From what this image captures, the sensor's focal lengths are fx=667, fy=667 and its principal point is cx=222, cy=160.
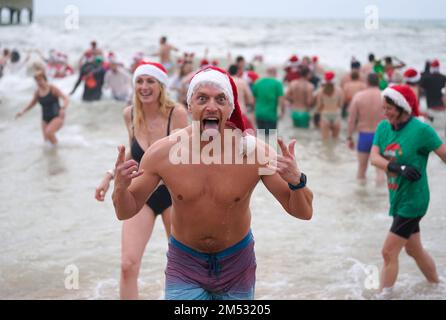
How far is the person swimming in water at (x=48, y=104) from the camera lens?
11.9 m

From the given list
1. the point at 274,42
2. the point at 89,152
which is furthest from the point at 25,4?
the point at 89,152

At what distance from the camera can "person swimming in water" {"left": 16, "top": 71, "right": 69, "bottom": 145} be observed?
11903 mm

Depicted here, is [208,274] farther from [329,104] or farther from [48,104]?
[329,104]

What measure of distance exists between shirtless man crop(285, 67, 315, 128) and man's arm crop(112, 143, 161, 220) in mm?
11199

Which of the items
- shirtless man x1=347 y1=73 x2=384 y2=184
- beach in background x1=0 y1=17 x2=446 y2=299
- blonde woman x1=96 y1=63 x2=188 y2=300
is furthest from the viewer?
shirtless man x1=347 y1=73 x2=384 y2=184

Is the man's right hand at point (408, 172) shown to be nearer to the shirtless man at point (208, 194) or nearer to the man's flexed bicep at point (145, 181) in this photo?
the shirtless man at point (208, 194)

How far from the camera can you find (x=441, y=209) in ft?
29.1

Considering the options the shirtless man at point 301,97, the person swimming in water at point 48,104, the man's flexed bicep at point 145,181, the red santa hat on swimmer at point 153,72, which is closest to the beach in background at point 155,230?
Answer: the shirtless man at point 301,97

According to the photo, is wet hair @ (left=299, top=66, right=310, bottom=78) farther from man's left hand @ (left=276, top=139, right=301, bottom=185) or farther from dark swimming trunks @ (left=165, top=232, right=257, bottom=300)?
man's left hand @ (left=276, top=139, right=301, bottom=185)

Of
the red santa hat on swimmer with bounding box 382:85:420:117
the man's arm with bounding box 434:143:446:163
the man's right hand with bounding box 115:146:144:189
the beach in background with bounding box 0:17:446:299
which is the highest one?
the red santa hat on swimmer with bounding box 382:85:420:117

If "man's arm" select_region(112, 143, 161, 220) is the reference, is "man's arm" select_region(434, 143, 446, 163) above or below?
below

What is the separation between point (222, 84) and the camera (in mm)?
3375

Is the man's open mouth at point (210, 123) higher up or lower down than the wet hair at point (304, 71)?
higher up

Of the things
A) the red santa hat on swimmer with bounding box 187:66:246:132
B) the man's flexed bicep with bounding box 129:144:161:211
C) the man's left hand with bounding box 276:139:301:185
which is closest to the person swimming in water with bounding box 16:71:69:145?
the man's flexed bicep with bounding box 129:144:161:211
